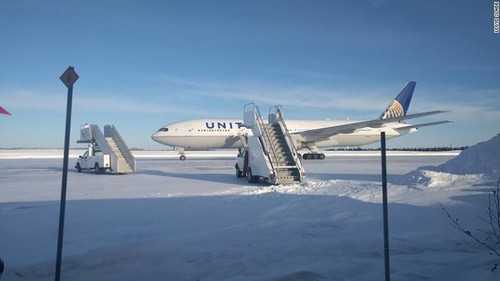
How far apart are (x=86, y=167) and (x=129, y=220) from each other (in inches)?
724

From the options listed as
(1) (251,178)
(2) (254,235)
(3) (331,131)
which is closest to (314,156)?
(3) (331,131)

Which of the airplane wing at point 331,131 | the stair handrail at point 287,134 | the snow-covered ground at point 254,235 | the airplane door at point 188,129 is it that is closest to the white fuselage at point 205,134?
the airplane door at point 188,129

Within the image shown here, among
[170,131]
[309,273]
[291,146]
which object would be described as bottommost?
[309,273]

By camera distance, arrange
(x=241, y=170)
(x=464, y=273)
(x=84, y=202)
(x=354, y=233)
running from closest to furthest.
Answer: (x=464, y=273) → (x=354, y=233) → (x=84, y=202) → (x=241, y=170)

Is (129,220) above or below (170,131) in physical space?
below

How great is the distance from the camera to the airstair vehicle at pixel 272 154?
1471 centimetres

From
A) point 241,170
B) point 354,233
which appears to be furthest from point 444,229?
point 241,170

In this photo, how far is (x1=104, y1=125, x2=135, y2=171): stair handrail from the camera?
74.6ft

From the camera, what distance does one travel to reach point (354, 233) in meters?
6.62

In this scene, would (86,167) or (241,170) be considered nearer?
(241,170)

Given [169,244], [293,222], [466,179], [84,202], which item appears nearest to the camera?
[169,244]

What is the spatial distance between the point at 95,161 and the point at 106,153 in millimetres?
847

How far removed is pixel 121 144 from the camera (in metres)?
23.1

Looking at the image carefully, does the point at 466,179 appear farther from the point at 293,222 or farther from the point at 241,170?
the point at 241,170
